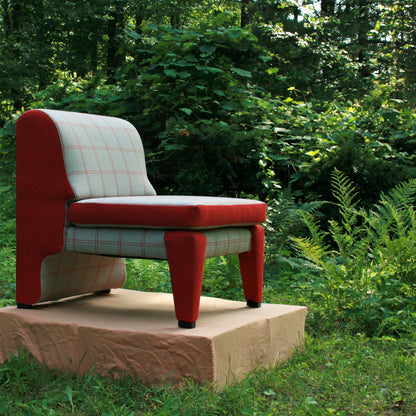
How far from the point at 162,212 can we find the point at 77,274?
942 mm

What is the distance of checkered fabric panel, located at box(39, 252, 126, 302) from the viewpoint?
9.60ft

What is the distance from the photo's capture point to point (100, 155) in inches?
119

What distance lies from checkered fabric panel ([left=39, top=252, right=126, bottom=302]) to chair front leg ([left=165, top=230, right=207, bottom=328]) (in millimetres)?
811

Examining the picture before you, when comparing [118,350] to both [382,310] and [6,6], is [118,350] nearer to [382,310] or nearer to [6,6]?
[382,310]

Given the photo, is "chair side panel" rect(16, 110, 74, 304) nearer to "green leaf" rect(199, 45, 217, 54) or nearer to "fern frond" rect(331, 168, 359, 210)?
"fern frond" rect(331, 168, 359, 210)

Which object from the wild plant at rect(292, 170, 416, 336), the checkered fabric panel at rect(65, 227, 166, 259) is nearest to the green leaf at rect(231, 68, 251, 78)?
the wild plant at rect(292, 170, 416, 336)

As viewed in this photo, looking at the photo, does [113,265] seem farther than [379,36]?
No

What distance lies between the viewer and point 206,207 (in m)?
2.46

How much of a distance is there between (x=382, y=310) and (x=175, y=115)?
357 centimetres

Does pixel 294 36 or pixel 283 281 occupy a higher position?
pixel 294 36

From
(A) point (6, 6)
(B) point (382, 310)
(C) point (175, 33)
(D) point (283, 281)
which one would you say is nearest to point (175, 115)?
(C) point (175, 33)

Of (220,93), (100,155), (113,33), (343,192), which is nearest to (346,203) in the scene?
(343,192)

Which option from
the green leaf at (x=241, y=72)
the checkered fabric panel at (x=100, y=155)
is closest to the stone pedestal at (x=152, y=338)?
the checkered fabric panel at (x=100, y=155)

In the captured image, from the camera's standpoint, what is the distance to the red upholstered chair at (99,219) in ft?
8.09
